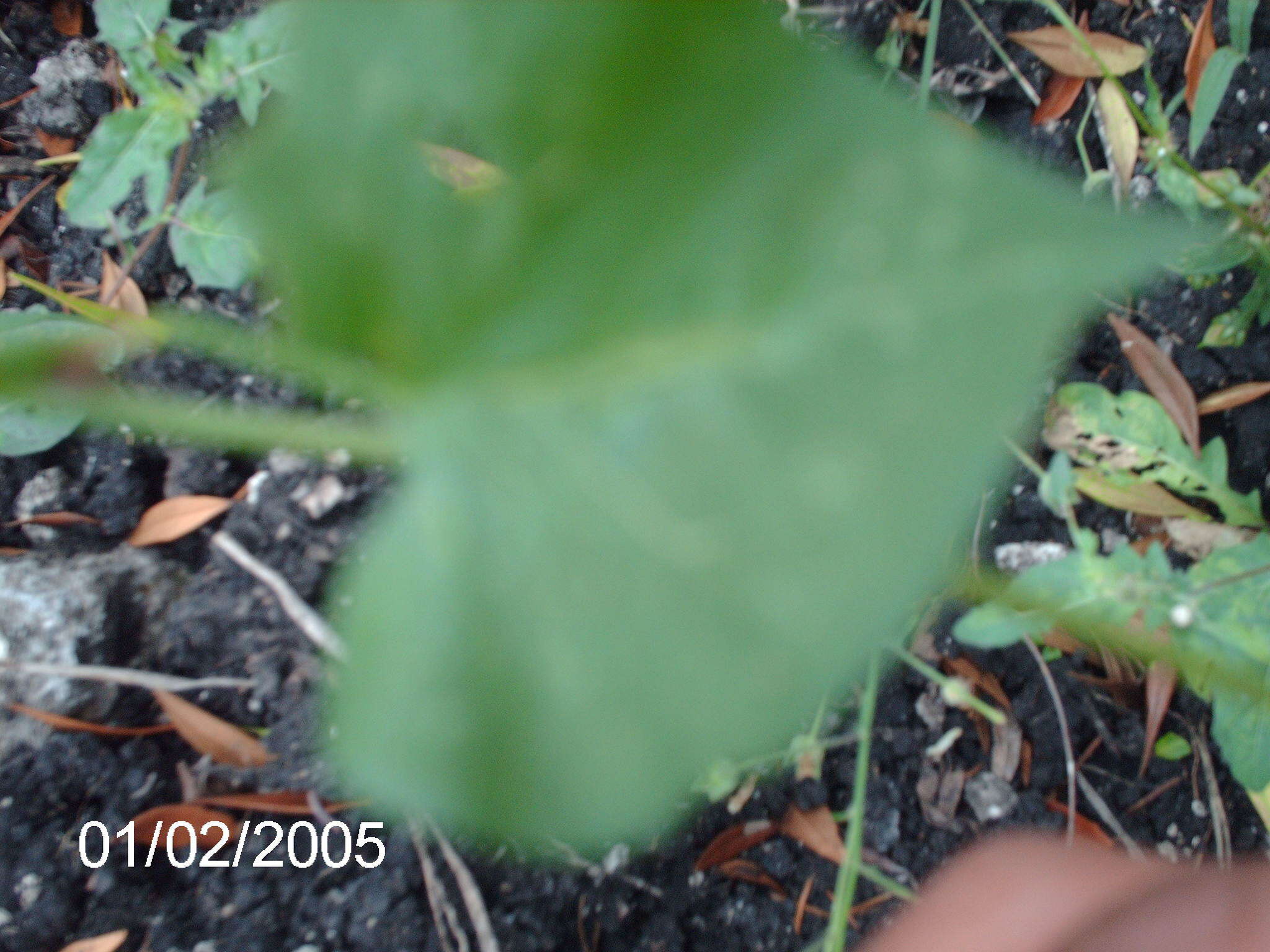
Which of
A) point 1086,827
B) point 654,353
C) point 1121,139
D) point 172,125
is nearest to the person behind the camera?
point 654,353

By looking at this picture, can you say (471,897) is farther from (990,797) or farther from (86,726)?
(990,797)

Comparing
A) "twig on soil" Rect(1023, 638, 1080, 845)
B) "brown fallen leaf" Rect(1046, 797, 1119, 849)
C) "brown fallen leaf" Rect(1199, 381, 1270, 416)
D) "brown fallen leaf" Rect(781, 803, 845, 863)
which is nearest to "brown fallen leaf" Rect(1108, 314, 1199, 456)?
"brown fallen leaf" Rect(1199, 381, 1270, 416)

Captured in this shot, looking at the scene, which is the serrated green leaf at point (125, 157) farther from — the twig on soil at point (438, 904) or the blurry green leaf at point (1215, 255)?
the blurry green leaf at point (1215, 255)

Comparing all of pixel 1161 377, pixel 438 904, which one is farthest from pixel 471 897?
pixel 1161 377

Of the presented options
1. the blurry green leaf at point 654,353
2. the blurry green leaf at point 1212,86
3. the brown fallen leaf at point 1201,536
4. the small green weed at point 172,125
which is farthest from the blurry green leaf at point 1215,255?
the small green weed at point 172,125

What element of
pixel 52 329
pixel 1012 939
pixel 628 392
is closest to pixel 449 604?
pixel 628 392

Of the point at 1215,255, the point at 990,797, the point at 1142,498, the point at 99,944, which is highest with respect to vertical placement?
the point at 1215,255
